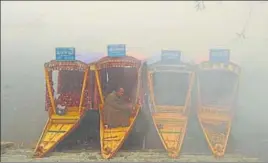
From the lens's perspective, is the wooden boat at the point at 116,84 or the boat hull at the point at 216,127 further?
the wooden boat at the point at 116,84

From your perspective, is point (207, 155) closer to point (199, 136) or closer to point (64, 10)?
point (199, 136)

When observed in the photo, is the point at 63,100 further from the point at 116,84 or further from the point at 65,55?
the point at 116,84

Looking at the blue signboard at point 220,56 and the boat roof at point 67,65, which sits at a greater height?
the blue signboard at point 220,56

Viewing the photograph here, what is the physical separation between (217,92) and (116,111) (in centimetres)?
A: 271

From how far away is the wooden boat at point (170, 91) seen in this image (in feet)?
41.1

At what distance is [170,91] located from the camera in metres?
13.4

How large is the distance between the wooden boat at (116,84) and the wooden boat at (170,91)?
405mm

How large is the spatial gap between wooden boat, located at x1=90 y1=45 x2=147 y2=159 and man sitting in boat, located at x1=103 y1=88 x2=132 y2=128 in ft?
0.32

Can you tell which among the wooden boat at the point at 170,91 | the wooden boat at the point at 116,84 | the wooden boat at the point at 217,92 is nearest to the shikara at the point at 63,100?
the wooden boat at the point at 116,84

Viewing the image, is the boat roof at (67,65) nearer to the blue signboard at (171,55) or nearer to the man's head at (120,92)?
the man's head at (120,92)

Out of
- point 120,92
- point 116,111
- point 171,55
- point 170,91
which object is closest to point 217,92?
point 170,91

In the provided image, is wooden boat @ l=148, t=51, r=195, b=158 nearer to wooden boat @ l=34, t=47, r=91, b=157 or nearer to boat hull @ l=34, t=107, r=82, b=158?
wooden boat @ l=34, t=47, r=91, b=157

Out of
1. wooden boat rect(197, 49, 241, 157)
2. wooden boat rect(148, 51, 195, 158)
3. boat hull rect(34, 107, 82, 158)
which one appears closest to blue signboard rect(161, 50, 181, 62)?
wooden boat rect(148, 51, 195, 158)

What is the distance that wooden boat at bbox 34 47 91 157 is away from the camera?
12273mm
